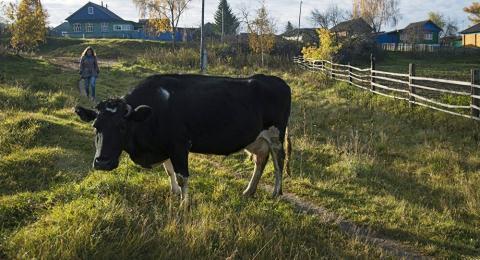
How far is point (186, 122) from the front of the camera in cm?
580

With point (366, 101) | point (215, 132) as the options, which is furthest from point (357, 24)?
point (215, 132)

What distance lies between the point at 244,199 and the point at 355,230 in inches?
63.8

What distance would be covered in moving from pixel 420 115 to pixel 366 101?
2.77 m

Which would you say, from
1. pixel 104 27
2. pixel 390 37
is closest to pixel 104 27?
pixel 104 27

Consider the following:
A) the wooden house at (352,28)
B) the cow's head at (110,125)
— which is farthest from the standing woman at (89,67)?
the wooden house at (352,28)

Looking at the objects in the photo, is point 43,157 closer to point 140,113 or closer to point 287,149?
point 140,113

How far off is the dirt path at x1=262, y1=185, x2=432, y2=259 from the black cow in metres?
0.48

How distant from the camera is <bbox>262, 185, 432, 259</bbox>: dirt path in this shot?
5.03 metres

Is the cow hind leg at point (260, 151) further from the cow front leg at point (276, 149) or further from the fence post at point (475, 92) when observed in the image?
the fence post at point (475, 92)

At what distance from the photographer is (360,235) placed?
5.35 m

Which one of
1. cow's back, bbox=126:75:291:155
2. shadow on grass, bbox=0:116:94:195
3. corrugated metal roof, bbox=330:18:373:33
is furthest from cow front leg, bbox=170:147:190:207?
corrugated metal roof, bbox=330:18:373:33

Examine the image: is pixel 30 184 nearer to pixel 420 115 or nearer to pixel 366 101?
pixel 420 115

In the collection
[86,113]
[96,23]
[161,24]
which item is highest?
[96,23]

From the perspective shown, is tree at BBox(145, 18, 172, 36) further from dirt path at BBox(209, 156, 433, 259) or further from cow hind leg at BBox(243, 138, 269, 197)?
dirt path at BBox(209, 156, 433, 259)
